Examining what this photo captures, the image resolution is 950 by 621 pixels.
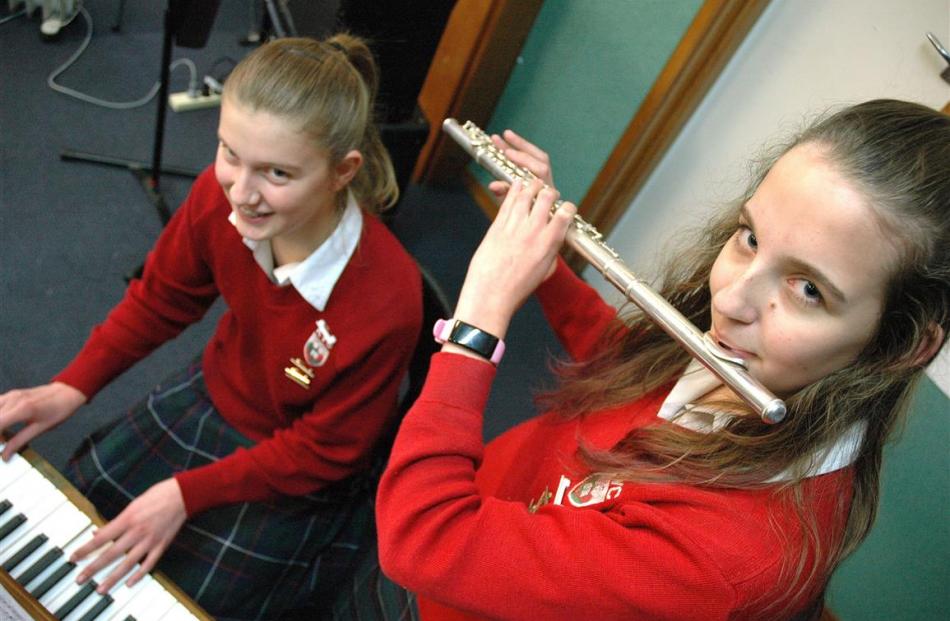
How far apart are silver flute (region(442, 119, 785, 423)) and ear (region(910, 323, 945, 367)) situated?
14 centimetres

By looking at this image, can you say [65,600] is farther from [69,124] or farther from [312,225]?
[69,124]

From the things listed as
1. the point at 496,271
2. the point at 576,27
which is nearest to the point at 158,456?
the point at 496,271

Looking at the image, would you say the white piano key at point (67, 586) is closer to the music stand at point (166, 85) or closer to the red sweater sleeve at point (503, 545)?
the red sweater sleeve at point (503, 545)

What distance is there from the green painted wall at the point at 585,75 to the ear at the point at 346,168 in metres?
1.37

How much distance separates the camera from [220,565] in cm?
120

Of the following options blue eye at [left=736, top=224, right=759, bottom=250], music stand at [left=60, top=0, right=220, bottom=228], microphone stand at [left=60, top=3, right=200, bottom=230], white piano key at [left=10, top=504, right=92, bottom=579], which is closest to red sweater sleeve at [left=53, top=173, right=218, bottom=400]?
white piano key at [left=10, top=504, right=92, bottom=579]

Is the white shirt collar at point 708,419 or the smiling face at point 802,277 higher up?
the smiling face at point 802,277

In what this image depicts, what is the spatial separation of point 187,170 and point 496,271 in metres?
2.02

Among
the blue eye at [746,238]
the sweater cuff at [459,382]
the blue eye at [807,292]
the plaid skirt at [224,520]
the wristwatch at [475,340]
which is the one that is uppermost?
the blue eye at [807,292]

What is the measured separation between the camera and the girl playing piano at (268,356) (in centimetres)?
111

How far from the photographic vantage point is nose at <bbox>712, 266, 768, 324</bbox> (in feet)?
2.39

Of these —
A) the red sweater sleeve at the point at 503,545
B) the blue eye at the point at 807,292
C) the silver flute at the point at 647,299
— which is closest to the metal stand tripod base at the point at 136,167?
the silver flute at the point at 647,299

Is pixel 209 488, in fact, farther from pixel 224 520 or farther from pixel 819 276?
pixel 819 276

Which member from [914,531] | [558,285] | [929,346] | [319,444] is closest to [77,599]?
[319,444]
